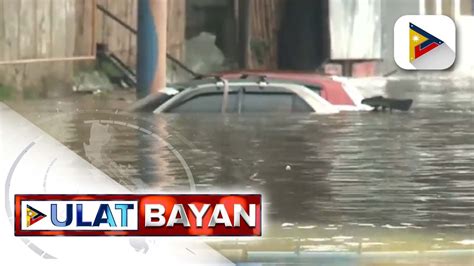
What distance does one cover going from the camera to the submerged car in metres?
2.85

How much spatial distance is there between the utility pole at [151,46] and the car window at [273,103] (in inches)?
11.4

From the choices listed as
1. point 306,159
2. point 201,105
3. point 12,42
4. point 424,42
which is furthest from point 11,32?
point 424,42

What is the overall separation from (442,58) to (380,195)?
1.67 feet

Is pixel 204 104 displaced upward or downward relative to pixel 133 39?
downward

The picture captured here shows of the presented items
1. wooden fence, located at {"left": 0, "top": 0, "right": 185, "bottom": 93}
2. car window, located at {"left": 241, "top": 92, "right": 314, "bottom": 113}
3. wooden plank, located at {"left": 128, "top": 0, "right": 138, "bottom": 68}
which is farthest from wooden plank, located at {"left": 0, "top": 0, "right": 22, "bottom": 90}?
car window, located at {"left": 241, "top": 92, "right": 314, "bottom": 113}

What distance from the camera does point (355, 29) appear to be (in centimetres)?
290

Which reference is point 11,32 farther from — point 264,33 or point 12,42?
point 264,33

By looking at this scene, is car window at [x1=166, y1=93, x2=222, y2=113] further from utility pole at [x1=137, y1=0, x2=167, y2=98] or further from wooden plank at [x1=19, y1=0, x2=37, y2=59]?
wooden plank at [x1=19, y1=0, x2=37, y2=59]

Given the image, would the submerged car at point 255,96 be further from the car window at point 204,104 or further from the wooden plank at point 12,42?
the wooden plank at point 12,42

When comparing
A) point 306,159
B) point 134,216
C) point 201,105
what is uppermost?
point 201,105

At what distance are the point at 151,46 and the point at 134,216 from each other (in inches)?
22.6

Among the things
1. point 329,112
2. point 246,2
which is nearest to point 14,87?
point 246,2

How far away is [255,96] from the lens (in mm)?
2857

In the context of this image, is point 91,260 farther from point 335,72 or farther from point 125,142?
point 335,72
